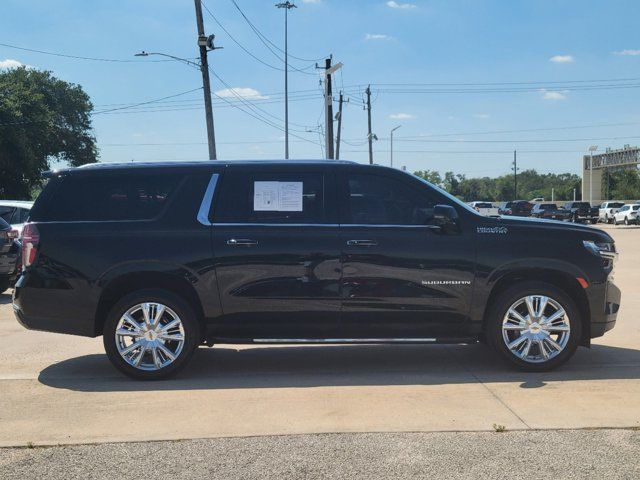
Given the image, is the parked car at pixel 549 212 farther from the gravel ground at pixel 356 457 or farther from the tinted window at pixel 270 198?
the gravel ground at pixel 356 457

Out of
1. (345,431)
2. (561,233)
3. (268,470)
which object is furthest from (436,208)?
(268,470)

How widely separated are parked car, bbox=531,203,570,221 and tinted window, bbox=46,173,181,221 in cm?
4146

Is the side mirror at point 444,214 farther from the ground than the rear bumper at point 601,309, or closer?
farther from the ground

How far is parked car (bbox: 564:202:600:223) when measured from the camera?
151 feet

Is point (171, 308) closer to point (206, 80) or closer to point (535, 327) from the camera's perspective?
point (535, 327)

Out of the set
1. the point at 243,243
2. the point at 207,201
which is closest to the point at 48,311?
the point at 207,201

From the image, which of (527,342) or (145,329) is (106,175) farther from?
(527,342)

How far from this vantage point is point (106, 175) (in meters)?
5.92

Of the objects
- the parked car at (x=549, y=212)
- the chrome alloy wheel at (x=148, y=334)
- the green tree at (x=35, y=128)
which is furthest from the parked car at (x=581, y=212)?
the chrome alloy wheel at (x=148, y=334)

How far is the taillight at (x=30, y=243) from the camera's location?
5.79 m

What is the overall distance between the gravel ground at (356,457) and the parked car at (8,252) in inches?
302

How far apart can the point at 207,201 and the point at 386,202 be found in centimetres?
166

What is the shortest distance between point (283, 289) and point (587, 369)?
302cm

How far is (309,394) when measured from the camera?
211 inches
